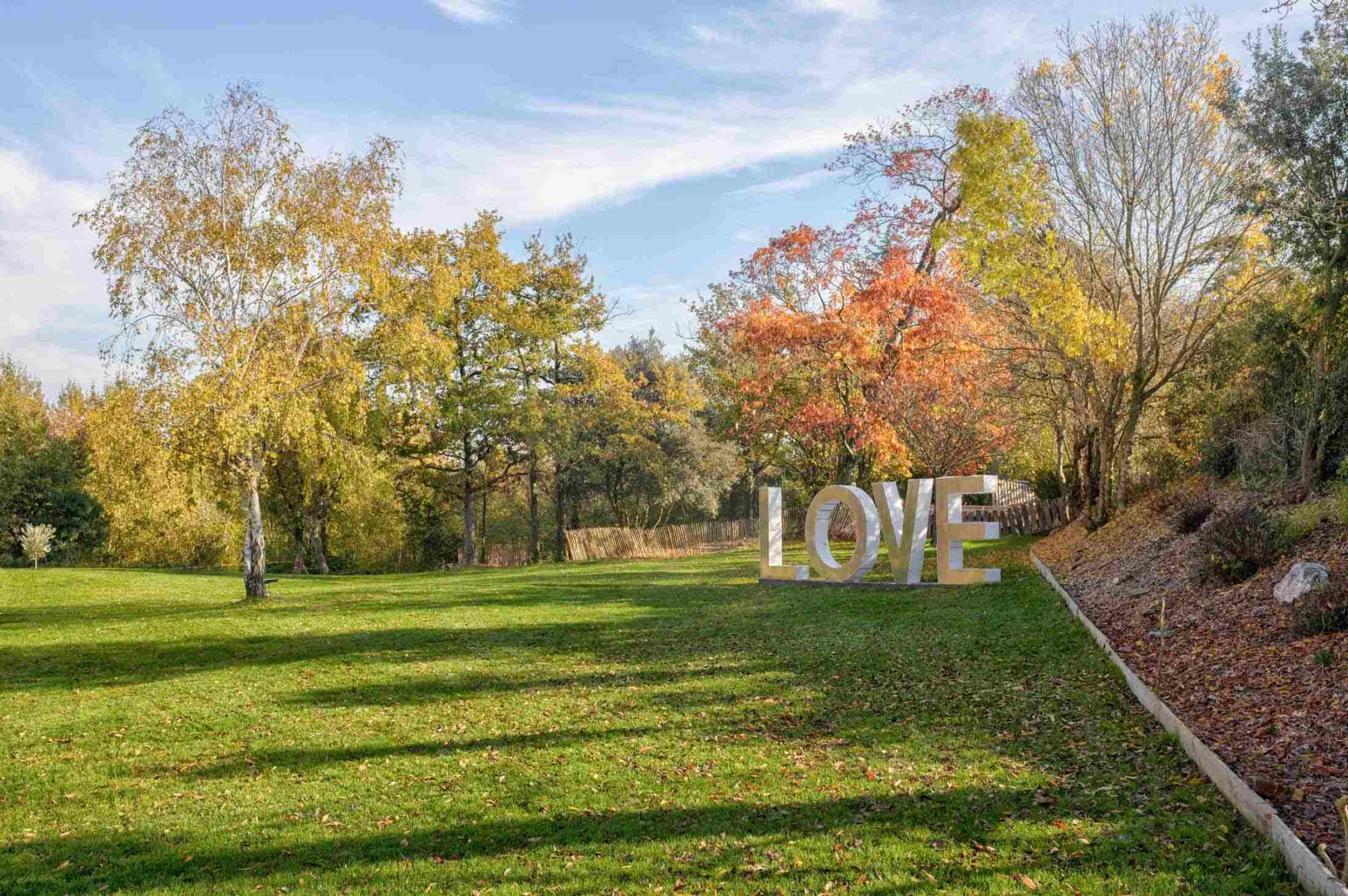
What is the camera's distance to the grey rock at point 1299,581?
8.64m

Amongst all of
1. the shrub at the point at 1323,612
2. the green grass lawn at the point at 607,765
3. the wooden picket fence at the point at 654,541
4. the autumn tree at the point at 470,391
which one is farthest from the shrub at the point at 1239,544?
the wooden picket fence at the point at 654,541

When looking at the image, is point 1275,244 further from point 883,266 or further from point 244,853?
point 244,853

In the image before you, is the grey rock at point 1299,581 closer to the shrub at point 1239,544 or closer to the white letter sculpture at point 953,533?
the shrub at point 1239,544

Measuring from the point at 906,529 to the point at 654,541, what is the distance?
60.2ft

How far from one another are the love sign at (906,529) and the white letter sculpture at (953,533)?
0.01 m

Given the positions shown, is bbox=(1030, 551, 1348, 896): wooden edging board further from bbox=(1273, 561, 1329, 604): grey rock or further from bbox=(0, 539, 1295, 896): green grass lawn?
bbox=(1273, 561, 1329, 604): grey rock

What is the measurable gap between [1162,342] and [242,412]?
18.0 m

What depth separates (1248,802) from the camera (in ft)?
16.8

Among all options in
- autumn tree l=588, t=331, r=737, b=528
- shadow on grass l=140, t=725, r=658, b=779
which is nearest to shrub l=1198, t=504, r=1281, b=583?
shadow on grass l=140, t=725, r=658, b=779

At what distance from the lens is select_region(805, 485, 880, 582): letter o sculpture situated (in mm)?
16469

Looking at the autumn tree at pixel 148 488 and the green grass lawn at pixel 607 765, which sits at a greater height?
the autumn tree at pixel 148 488

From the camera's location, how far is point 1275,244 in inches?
593

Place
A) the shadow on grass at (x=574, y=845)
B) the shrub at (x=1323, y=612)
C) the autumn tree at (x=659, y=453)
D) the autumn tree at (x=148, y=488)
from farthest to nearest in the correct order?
the autumn tree at (x=659, y=453) → the autumn tree at (x=148, y=488) → the shrub at (x=1323, y=612) → the shadow on grass at (x=574, y=845)

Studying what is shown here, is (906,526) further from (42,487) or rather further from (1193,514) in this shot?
(42,487)
